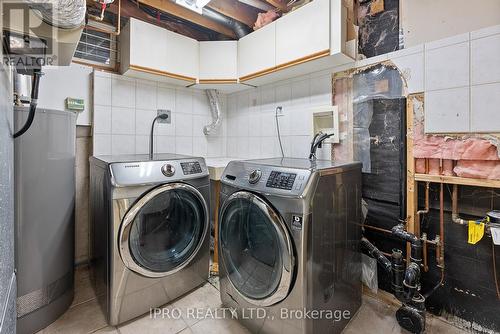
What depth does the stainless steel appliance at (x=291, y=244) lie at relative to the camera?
1203 millimetres

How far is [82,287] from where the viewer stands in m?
1.93

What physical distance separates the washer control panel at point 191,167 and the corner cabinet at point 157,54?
39.2 inches

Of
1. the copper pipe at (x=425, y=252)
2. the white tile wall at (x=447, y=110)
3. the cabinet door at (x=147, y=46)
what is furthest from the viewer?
the cabinet door at (x=147, y=46)

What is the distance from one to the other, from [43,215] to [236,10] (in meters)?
2.25

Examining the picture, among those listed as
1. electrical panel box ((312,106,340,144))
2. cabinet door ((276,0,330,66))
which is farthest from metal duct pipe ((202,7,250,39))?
electrical panel box ((312,106,340,144))

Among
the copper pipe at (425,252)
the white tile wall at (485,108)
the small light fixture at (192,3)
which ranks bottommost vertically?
the copper pipe at (425,252)

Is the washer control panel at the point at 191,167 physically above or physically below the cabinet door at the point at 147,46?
below

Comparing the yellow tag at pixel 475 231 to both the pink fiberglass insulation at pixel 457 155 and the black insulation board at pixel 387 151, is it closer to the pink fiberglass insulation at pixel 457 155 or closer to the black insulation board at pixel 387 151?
the pink fiberglass insulation at pixel 457 155

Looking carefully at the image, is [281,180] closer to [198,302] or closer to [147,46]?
Answer: [198,302]

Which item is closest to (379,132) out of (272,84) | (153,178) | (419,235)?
(419,235)

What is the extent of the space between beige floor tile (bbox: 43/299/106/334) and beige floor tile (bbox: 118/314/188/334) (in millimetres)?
167

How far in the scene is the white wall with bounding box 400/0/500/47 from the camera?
1400mm

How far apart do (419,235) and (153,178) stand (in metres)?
1.80

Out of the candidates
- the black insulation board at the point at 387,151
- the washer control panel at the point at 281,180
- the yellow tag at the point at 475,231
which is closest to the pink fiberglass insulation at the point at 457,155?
the black insulation board at the point at 387,151
